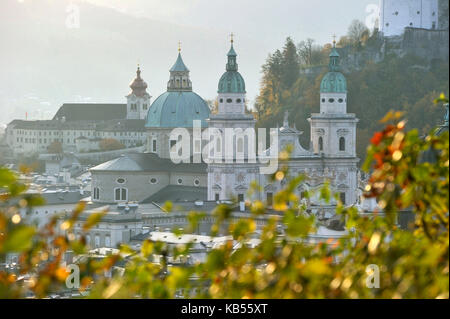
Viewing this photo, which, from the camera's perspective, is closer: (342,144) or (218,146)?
(218,146)

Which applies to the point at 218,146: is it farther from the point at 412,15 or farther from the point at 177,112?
the point at 412,15

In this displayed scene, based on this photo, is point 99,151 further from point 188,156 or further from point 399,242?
point 399,242

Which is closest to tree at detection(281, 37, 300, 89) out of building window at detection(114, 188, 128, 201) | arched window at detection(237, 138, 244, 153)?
building window at detection(114, 188, 128, 201)

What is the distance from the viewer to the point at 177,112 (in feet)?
200

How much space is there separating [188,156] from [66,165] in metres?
37.4

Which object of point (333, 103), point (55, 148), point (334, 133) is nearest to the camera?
point (334, 133)

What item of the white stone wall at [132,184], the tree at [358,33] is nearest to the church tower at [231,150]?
the white stone wall at [132,184]

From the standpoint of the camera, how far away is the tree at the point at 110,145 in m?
103

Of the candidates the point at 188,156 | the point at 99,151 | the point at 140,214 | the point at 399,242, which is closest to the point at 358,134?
the point at 188,156

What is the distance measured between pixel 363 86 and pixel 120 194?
50.9ft

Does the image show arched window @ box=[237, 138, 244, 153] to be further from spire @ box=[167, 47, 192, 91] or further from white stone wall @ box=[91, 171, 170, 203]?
spire @ box=[167, 47, 192, 91]

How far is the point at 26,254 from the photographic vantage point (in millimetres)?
6340

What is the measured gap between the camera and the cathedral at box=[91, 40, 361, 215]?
53250 millimetres

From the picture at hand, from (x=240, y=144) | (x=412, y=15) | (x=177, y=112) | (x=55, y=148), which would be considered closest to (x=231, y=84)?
(x=240, y=144)
